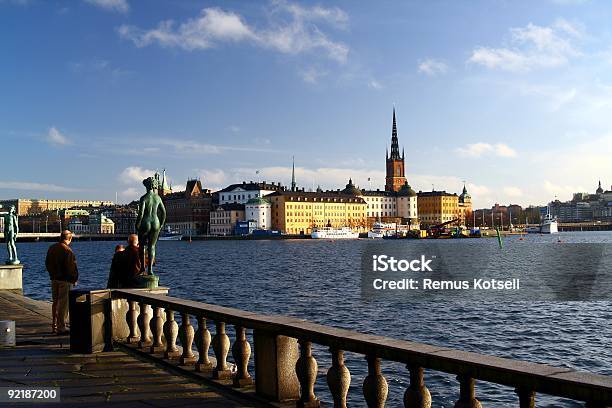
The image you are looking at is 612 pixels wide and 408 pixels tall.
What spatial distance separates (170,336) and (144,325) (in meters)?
1.02

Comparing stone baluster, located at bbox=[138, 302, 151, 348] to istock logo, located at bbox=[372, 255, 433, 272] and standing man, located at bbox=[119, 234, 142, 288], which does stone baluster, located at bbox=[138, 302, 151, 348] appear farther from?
istock logo, located at bbox=[372, 255, 433, 272]

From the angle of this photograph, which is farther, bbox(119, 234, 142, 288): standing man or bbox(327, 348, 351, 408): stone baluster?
bbox(119, 234, 142, 288): standing man

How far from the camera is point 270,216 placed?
625 feet

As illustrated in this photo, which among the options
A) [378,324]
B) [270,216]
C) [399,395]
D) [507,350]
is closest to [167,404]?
[399,395]

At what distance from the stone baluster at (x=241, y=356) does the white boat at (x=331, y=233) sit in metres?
173

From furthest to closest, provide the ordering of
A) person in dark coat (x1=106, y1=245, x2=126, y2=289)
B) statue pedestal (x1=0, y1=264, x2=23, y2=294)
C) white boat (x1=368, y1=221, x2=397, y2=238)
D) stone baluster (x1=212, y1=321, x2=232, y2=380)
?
white boat (x1=368, y1=221, x2=397, y2=238) → statue pedestal (x1=0, y1=264, x2=23, y2=294) → person in dark coat (x1=106, y1=245, x2=126, y2=289) → stone baluster (x1=212, y1=321, x2=232, y2=380)

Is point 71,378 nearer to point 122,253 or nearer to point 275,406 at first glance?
point 275,406

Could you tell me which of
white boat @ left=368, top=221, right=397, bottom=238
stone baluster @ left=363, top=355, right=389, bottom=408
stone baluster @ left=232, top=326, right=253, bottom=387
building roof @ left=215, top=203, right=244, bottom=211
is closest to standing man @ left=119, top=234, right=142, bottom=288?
stone baluster @ left=232, top=326, right=253, bottom=387

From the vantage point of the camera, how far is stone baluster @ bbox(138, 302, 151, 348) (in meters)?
9.34

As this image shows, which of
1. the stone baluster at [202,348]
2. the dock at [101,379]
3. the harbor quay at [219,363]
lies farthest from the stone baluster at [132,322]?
the stone baluster at [202,348]

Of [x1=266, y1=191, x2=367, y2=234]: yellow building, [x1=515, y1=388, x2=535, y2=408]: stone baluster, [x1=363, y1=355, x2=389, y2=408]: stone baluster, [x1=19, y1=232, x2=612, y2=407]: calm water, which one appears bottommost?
[x1=19, y1=232, x2=612, y2=407]: calm water

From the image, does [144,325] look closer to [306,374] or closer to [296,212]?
[306,374]

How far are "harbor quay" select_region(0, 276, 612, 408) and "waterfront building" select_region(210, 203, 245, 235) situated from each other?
17886 centimetres

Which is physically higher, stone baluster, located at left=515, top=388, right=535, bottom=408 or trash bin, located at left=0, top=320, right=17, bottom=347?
stone baluster, located at left=515, top=388, right=535, bottom=408
